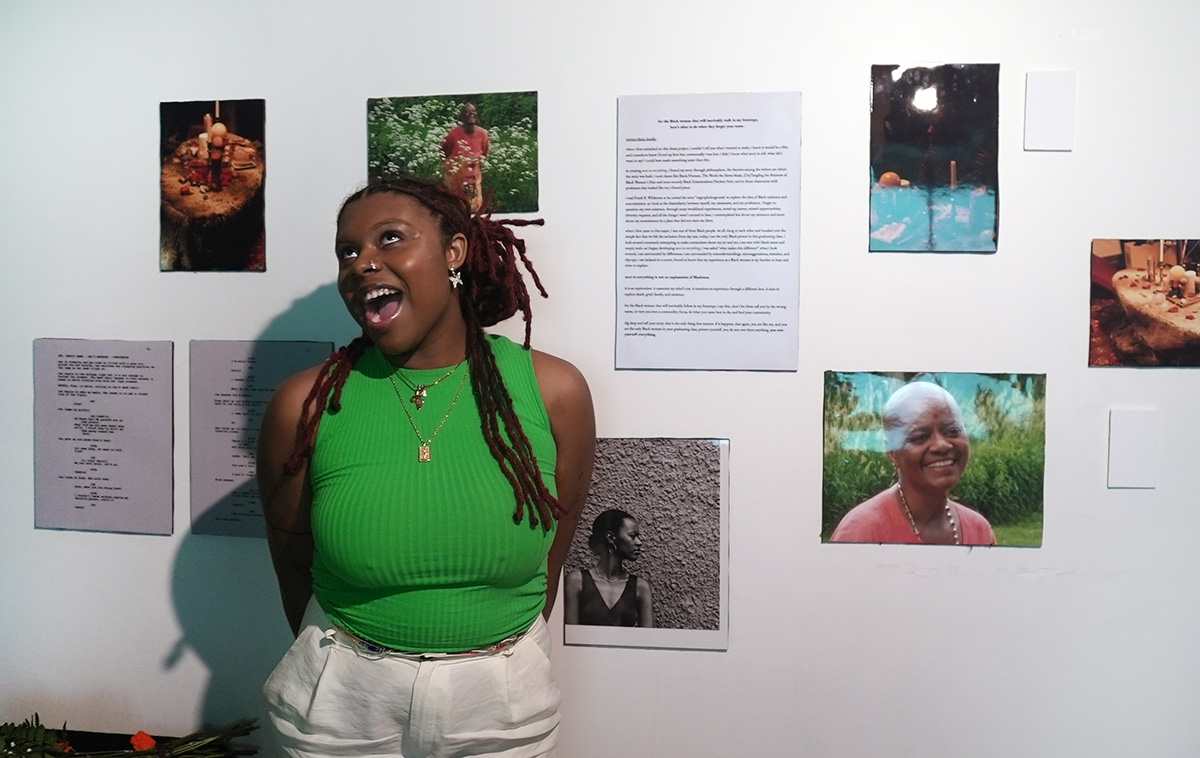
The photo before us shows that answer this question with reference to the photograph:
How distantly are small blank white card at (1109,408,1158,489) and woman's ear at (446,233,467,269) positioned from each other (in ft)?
3.41

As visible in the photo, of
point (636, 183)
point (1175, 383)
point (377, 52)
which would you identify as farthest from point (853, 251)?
point (377, 52)

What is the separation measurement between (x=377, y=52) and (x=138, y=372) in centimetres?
71

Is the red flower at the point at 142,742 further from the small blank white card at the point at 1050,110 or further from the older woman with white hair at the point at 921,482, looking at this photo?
the small blank white card at the point at 1050,110

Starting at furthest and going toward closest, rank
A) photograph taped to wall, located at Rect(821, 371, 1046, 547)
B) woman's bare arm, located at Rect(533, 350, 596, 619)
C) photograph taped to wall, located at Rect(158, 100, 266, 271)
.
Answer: photograph taped to wall, located at Rect(158, 100, 266, 271)
photograph taped to wall, located at Rect(821, 371, 1046, 547)
woman's bare arm, located at Rect(533, 350, 596, 619)

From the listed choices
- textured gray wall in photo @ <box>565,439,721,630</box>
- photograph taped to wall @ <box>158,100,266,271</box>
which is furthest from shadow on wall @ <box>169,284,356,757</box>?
textured gray wall in photo @ <box>565,439,721,630</box>

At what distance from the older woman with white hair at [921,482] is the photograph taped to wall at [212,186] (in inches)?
43.4

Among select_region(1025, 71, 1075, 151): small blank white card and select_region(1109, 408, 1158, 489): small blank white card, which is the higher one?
select_region(1025, 71, 1075, 151): small blank white card

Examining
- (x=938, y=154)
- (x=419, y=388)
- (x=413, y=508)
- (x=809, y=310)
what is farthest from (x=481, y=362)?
(x=938, y=154)

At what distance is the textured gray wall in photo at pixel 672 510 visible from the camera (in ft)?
4.50

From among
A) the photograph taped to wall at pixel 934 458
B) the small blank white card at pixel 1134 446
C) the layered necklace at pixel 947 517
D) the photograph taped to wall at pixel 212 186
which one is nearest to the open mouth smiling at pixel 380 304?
the photograph taped to wall at pixel 212 186

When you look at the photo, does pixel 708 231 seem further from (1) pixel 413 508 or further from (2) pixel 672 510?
(1) pixel 413 508

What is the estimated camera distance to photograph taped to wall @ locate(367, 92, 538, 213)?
1371 millimetres

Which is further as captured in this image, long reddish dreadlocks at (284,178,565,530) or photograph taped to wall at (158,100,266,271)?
photograph taped to wall at (158,100,266,271)

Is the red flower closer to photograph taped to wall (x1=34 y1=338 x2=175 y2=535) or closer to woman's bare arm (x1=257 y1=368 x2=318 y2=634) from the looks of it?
photograph taped to wall (x1=34 y1=338 x2=175 y2=535)
